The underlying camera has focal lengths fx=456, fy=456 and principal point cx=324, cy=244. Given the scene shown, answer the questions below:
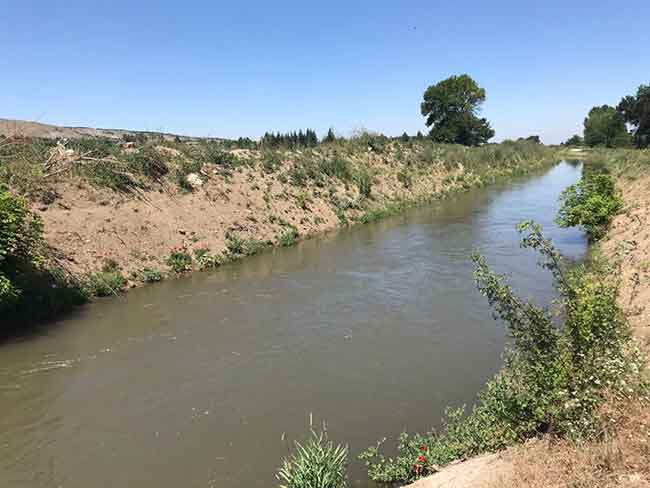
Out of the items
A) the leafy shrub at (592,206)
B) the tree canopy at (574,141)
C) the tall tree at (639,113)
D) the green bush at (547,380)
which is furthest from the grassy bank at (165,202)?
the tree canopy at (574,141)

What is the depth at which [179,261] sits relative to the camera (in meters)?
17.1

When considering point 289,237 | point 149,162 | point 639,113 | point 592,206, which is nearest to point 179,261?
point 289,237

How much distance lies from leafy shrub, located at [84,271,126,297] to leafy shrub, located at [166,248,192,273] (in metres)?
2.07

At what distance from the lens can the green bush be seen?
15.3 ft

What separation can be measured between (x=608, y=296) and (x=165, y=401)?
7.39 meters

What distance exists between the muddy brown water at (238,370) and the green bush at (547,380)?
1.05 metres

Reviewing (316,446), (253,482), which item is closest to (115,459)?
(253,482)

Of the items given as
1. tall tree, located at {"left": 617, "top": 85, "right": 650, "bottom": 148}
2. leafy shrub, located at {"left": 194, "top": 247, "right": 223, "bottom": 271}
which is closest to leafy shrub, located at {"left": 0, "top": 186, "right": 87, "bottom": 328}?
leafy shrub, located at {"left": 194, "top": 247, "right": 223, "bottom": 271}

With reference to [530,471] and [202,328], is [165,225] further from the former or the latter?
[530,471]

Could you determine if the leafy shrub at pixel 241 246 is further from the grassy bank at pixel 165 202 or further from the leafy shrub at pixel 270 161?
the leafy shrub at pixel 270 161

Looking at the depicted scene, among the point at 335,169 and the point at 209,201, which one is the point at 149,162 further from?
the point at 335,169

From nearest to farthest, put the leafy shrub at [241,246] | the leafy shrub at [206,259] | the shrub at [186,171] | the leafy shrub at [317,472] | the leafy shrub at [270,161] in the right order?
the leafy shrub at [317,472]
the leafy shrub at [206,259]
the leafy shrub at [241,246]
the shrub at [186,171]
the leafy shrub at [270,161]

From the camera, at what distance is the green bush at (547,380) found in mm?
4656

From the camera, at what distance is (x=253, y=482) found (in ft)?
20.4
